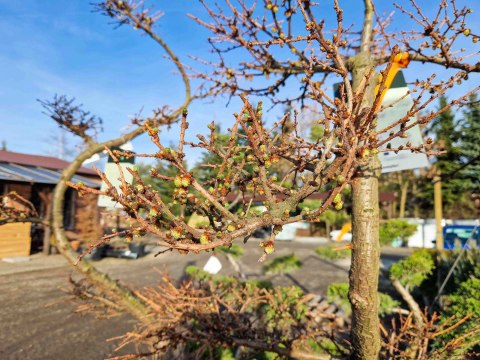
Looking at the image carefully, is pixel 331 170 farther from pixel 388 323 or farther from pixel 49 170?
pixel 49 170

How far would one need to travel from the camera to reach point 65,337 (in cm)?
592

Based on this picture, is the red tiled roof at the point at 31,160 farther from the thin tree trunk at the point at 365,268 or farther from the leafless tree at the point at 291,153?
the thin tree trunk at the point at 365,268

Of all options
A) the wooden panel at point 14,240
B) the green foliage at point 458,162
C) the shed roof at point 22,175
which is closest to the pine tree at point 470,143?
the green foliage at point 458,162

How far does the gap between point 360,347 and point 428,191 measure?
28.0m

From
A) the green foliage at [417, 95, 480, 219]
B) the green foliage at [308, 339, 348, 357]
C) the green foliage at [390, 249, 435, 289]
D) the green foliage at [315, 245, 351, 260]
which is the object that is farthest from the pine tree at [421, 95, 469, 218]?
the green foliage at [308, 339, 348, 357]

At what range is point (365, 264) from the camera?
5.41ft

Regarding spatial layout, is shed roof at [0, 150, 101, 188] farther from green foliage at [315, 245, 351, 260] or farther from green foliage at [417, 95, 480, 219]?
green foliage at [417, 95, 480, 219]

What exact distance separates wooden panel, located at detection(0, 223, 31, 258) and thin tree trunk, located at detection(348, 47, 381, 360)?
1448 centimetres

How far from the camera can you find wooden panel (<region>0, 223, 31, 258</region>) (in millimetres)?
12531

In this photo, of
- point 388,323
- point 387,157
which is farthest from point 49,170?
point 387,157

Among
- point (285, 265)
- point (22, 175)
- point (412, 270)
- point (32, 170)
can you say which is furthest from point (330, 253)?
point (32, 170)

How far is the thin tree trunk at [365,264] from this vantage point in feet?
5.32

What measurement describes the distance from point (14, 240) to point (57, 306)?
23.8ft

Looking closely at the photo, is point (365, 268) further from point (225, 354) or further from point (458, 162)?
point (458, 162)
